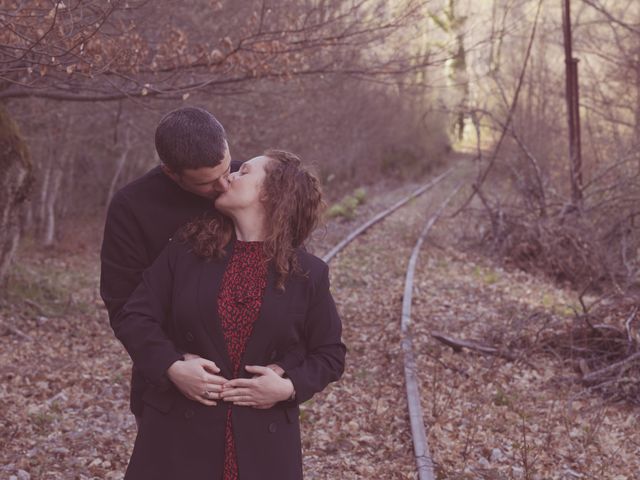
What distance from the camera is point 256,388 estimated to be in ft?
8.59

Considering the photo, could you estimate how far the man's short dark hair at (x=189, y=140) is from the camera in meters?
2.56

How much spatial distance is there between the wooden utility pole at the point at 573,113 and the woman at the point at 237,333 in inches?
489

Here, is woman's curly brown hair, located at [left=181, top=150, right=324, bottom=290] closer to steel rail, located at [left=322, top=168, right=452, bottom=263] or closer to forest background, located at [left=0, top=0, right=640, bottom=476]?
forest background, located at [left=0, top=0, right=640, bottom=476]

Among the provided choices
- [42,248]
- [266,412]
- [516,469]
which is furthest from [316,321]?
[42,248]

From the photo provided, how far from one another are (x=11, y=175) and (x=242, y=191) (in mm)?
7374

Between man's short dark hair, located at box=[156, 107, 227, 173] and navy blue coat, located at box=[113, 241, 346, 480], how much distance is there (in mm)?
343

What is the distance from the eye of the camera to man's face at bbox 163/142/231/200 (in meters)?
2.63

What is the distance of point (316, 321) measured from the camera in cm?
277

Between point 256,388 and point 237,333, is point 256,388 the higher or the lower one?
the lower one

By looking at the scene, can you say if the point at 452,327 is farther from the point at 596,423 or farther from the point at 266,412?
the point at 266,412

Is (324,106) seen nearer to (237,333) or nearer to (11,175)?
(11,175)

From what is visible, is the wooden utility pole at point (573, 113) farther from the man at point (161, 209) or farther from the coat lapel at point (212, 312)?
the coat lapel at point (212, 312)

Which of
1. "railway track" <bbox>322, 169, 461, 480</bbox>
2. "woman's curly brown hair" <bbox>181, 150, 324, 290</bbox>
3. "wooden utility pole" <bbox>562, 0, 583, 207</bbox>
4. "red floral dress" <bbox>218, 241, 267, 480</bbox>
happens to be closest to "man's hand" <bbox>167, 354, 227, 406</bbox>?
"red floral dress" <bbox>218, 241, 267, 480</bbox>

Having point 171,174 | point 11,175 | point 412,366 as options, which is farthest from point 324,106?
point 171,174
